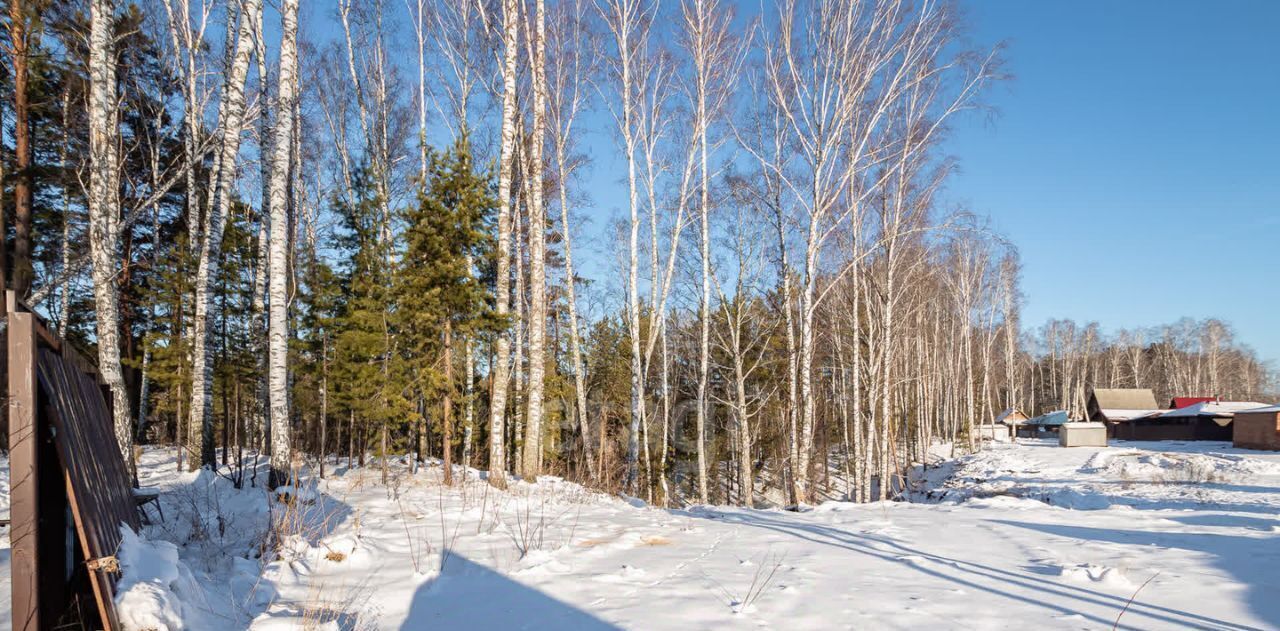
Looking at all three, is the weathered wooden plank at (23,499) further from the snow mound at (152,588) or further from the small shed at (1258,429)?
the small shed at (1258,429)

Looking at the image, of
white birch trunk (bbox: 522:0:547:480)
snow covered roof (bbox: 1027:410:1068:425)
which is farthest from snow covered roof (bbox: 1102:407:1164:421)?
white birch trunk (bbox: 522:0:547:480)

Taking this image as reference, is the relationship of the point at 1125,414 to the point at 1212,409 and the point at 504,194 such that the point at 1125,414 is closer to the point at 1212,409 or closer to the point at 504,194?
the point at 1212,409

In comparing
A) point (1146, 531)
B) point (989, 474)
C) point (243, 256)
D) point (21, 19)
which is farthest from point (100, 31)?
point (989, 474)

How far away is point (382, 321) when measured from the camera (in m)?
12.6

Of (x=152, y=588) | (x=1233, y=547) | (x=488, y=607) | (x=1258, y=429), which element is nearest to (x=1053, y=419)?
(x=1258, y=429)

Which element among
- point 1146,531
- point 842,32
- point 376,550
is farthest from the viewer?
point 842,32

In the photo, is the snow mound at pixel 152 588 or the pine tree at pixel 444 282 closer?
the snow mound at pixel 152 588

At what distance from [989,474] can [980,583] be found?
18.6 meters

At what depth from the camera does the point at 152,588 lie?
3.03 meters

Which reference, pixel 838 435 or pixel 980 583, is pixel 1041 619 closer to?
pixel 980 583

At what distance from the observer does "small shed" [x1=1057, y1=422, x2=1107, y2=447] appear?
2992 centimetres

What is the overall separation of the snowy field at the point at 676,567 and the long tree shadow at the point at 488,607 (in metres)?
0.02

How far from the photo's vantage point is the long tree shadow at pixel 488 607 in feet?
11.6

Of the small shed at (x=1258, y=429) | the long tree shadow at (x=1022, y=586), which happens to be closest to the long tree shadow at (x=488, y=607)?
the long tree shadow at (x=1022, y=586)
